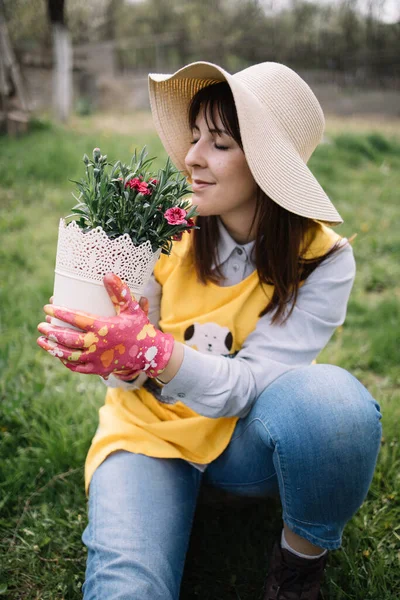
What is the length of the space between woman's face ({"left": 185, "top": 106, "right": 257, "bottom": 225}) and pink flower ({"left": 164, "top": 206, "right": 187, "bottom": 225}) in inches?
11.4

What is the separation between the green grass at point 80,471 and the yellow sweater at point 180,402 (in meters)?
0.32

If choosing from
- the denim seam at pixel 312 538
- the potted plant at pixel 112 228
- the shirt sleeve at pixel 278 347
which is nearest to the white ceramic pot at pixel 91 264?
the potted plant at pixel 112 228

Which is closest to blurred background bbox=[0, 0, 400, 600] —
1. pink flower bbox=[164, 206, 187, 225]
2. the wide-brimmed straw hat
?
pink flower bbox=[164, 206, 187, 225]

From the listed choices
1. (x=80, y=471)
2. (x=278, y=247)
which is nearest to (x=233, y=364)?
(x=278, y=247)

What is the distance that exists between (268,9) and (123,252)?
19403 mm

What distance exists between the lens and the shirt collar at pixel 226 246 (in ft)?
5.49

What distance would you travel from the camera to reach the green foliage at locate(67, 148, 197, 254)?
4.01ft

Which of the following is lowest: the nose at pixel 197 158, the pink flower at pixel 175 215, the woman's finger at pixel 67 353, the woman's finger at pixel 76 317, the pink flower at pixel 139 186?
the woman's finger at pixel 67 353

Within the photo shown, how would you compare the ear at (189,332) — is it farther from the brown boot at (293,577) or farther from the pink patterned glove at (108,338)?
the brown boot at (293,577)

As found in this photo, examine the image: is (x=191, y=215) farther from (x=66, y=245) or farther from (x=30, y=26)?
(x=30, y=26)

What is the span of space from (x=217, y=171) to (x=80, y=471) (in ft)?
3.84

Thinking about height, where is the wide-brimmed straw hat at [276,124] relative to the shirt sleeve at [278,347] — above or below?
above

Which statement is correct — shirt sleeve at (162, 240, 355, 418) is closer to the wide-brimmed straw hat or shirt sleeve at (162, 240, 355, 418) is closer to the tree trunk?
the wide-brimmed straw hat

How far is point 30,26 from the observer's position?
15.2 metres
